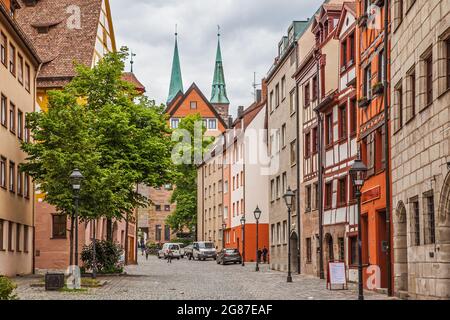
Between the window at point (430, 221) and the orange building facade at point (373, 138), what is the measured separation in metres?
5.23

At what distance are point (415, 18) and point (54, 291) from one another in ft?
47.4

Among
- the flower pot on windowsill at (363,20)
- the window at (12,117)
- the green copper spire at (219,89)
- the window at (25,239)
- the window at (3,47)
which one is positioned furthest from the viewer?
the green copper spire at (219,89)

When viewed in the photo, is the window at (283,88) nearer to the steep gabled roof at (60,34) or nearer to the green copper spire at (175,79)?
the steep gabled roof at (60,34)

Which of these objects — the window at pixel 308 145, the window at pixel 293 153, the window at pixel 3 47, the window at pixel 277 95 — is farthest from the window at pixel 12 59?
the window at pixel 277 95

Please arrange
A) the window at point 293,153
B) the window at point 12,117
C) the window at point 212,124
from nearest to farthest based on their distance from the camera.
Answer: the window at point 12,117 < the window at point 293,153 < the window at point 212,124

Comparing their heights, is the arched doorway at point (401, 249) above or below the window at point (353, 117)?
below

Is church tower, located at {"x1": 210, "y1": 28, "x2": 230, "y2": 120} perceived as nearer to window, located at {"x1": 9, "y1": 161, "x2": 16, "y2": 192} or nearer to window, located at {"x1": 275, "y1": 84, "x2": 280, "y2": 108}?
window, located at {"x1": 275, "y1": 84, "x2": 280, "y2": 108}

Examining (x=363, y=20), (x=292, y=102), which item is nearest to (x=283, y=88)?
(x=292, y=102)

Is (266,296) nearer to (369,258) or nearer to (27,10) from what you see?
(369,258)

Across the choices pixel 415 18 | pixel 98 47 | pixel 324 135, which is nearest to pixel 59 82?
pixel 98 47

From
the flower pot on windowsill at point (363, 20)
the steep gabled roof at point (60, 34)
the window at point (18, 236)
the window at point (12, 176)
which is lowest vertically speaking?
the window at point (18, 236)

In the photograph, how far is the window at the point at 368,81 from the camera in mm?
31950

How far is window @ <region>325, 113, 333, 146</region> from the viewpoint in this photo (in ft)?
131

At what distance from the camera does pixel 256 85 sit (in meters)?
85.4
